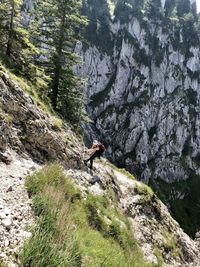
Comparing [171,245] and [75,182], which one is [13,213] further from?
[171,245]

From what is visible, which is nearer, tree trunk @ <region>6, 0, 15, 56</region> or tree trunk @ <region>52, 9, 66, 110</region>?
tree trunk @ <region>6, 0, 15, 56</region>

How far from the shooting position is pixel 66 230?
9273 millimetres

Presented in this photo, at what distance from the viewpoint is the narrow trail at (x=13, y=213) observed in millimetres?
7742

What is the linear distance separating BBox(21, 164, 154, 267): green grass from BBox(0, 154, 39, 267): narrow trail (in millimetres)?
251

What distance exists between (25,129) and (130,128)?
129 meters

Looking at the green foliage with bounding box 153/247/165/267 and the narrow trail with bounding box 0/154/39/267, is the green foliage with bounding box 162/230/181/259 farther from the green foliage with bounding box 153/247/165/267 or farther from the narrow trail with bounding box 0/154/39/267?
the narrow trail with bounding box 0/154/39/267

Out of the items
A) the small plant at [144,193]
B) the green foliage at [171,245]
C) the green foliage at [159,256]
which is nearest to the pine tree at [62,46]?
the small plant at [144,193]

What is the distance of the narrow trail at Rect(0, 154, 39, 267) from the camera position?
774cm

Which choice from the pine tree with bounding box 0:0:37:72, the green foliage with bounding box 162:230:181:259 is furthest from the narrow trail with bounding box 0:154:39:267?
the pine tree with bounding box 0:0:37:72

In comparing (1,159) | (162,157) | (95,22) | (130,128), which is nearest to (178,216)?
(162,157)

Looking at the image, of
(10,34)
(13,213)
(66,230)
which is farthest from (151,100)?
(66,230)

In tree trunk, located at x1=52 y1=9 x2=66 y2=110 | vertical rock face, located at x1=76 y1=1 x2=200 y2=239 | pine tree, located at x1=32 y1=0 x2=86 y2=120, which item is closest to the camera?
tree trunk, located at x1=52 y1=9 x2=66 y2=110

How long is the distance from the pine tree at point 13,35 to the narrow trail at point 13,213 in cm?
1874

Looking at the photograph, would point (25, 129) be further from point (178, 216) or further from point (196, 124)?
point (196, 124)
